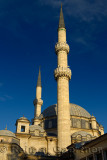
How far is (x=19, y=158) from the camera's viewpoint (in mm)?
20641

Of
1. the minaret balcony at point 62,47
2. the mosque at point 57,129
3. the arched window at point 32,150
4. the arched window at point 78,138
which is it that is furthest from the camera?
the minaret balcony at point 62,47

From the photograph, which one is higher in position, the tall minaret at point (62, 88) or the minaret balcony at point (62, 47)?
the minaret balcony at point (62, 47)

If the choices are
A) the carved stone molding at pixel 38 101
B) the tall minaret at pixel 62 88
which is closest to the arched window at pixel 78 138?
the tall minaret at pixel 62 88

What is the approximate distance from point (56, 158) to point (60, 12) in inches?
976

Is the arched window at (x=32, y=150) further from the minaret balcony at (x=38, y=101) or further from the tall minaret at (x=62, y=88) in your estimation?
the minaret balcony at (x=38, y=101)

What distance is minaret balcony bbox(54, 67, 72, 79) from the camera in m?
27.8

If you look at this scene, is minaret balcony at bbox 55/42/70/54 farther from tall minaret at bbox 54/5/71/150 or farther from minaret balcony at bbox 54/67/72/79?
minaret balcony at bbox 54/67/72/79

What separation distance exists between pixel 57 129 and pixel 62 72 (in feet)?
26.6

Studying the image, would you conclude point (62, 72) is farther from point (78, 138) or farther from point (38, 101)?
point (38, 101)

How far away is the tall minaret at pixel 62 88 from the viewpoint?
2414 centimetres

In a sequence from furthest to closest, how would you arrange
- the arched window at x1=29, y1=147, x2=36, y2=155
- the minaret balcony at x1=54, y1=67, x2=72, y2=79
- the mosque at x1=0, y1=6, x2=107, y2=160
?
the minaret balcony at x1=54, y1=67, x2=72, y2=79 → the arched window at x1=29, y1=147, x2=36, y2=155 → the mosque at x1=0, y1=6, x2=107, y2=160

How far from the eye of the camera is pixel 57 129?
82.1 ft

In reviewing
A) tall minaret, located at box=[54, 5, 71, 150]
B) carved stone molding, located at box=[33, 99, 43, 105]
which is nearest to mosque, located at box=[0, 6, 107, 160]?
tall minaret, located at box=[54, 5, 71, 150]

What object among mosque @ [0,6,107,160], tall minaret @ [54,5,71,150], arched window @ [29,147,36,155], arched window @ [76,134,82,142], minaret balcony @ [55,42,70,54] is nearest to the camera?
mosque @ [0,6,107,160]
